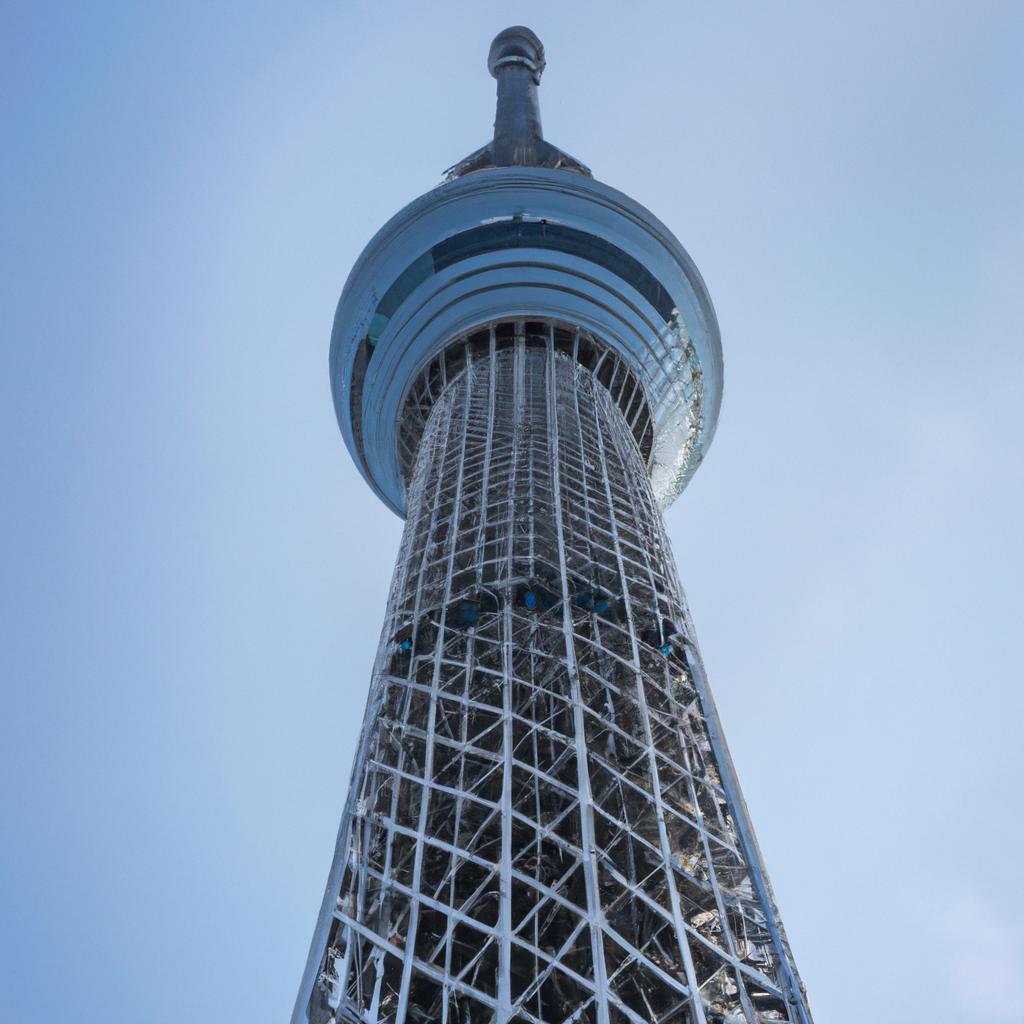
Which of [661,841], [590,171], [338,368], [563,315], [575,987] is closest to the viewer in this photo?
[575,987]

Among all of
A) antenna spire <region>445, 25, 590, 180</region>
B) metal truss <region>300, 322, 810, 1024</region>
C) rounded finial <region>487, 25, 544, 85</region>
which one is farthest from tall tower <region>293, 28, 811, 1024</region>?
rounded finial <region>487, 25, 544, 85</region>

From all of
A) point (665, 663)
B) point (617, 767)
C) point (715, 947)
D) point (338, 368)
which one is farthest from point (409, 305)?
point (715, 947)

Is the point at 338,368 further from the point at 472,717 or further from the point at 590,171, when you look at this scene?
the point at 472,717

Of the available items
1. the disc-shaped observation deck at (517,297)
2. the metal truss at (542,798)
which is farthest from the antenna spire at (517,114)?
the metal truss at (542,798)

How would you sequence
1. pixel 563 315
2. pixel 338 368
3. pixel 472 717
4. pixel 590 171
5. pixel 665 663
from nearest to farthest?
pixel 472 717, pixel 665 663, pixel 563 315, pixel 338 368, pixel 590 171

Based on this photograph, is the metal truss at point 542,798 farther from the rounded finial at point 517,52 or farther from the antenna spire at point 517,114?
the rounded finial at point 517,52

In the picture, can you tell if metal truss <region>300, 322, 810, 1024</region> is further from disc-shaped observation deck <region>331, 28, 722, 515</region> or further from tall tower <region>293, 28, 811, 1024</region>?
disc-shaped observation deck <region>331, 28, 722, 515</region>
